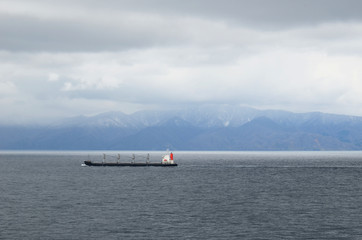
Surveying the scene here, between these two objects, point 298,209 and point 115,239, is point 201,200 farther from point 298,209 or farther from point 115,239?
point 115,239

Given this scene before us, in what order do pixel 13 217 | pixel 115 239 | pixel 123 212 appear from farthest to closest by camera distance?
pixel 123 212, pixel 13 217, pixel 115 239

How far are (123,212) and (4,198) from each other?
29.7 meters

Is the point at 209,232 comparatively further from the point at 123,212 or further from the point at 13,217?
the point at 13,217

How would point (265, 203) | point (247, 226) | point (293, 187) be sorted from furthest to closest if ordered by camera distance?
point (293, 187), point (265, 203), point (247, 226)

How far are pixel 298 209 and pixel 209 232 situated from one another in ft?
77.6

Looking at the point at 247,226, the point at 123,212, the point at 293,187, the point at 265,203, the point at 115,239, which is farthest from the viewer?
the point at 293,187

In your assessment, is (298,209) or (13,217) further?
(298,209)

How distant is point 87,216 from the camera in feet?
217

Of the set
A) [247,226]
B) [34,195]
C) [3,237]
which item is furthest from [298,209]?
[34,195]

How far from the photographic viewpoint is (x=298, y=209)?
74.2 metres

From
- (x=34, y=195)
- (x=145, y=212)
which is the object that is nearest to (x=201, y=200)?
(x=145, y=212)

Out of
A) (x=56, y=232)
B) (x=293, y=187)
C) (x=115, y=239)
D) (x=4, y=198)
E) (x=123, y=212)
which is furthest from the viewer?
(x=293, y=187)

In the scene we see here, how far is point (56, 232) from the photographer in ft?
181

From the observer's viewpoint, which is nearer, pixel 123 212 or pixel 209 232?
pixel 209 232
